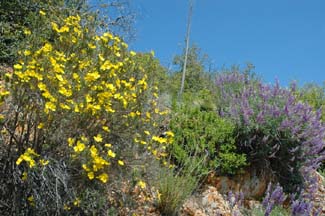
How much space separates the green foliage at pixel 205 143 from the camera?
5152mm

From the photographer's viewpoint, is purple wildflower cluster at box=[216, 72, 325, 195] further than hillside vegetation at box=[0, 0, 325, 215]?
Yes

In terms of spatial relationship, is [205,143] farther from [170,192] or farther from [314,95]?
[314,95]

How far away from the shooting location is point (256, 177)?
5.77 m

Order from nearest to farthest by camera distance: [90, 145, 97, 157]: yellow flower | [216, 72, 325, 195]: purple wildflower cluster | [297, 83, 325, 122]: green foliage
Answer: [90, 145, 97, 157]: yellow flower, [216, 72, 325, 195]: purple wildflower cluster, [297, 83, 325, 122]: green foliage

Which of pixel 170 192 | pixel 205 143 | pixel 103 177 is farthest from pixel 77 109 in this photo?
pixel 205 143

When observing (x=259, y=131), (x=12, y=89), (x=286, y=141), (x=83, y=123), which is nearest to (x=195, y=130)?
(x=259, y=131)

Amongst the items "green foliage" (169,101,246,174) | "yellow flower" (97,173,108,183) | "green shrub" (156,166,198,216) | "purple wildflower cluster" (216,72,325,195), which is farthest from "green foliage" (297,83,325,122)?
"yellow flower" (97,173,108,183)

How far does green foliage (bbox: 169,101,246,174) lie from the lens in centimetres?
515

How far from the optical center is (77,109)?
3.21m

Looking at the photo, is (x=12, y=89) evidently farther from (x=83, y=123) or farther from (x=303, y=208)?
(x=303, y=208)

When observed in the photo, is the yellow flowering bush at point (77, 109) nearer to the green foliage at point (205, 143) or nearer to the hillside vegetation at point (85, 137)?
the hillside vegetation at point (85, 137)

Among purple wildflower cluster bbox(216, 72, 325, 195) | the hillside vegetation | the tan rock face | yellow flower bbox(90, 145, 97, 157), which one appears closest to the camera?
yellow flower bbox(90, 145, 97, 157)

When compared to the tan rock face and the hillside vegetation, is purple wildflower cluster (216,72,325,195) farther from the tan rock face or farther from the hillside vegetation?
the tan rock face

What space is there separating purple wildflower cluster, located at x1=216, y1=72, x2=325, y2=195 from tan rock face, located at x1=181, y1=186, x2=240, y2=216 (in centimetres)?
74
